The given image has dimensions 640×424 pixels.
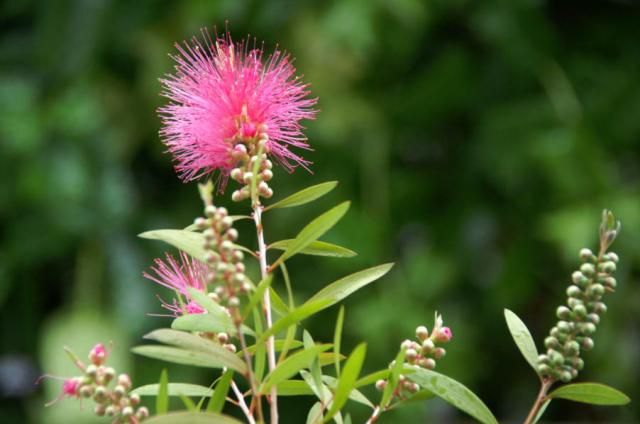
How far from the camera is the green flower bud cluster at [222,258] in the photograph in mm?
341

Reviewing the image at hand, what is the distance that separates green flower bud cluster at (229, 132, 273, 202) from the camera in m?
0.40

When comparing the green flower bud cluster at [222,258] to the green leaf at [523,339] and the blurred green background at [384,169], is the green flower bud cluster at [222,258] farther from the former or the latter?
the blurred green background at [384,169]

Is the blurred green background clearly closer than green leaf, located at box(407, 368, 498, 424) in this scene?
No

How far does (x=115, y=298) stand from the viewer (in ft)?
6.18

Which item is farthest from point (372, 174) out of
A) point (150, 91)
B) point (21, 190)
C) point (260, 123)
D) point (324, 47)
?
point (260, 123)

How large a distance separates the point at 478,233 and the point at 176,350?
5.72ft

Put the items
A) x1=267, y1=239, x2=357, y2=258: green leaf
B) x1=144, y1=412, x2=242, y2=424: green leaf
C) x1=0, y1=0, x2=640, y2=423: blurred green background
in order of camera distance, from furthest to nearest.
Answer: x1=0, y1=0, x2=640, y2=423: blurred green background, x1=267, y1=239, x2=357, y2=258: green leaf, x1=144, y1=412, x2=242, y2=424: green leaf

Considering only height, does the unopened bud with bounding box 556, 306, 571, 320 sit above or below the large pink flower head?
below

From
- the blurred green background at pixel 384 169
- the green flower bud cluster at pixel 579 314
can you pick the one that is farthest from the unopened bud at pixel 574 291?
the blurred green background at pixel 384 169

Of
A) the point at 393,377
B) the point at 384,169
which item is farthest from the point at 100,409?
the point at 384,169

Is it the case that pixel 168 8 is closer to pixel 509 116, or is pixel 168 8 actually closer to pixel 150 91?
pixel 150 91

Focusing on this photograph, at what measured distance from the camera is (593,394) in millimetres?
395

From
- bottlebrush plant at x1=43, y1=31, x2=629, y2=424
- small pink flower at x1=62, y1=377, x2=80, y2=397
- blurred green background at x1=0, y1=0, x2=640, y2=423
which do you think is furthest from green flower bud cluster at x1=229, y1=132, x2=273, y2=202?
blurred green background at x1=0, y1=0, x2=640, y2=423

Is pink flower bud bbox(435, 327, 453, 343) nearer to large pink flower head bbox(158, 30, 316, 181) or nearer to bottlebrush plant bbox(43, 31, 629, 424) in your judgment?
bottlebrush plant bbox(43, 31, 629, 424)
